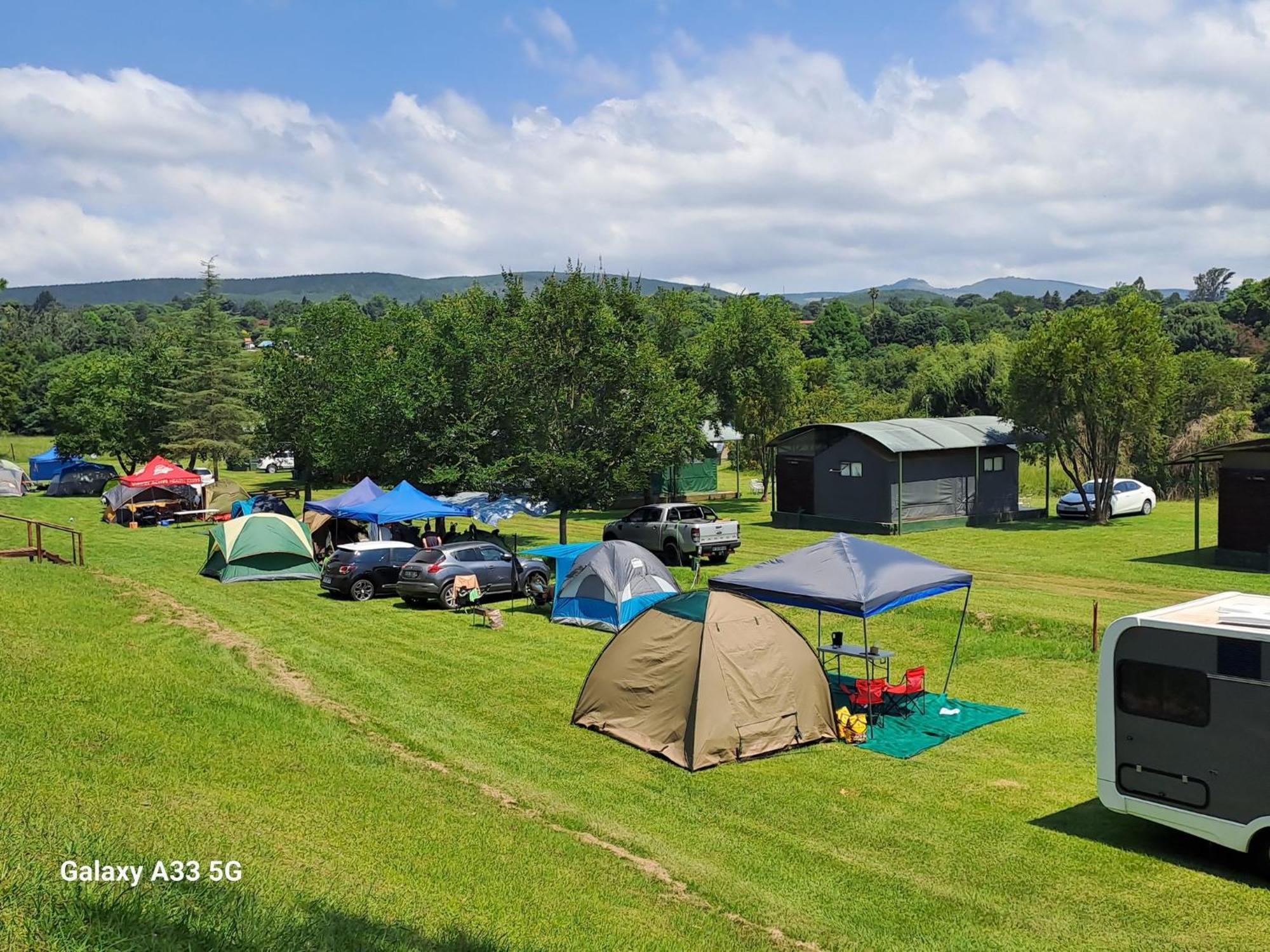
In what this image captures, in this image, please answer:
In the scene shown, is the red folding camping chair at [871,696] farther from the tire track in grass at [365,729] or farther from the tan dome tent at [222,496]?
the tan dome tent at [222,496]

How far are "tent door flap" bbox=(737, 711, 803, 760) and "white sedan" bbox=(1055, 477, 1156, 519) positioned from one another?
2957 centimetres

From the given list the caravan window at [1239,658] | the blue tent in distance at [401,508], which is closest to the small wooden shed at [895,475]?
the blue tent in distance at [401,508]

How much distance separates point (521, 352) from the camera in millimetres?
29453

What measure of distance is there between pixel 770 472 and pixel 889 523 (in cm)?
1134

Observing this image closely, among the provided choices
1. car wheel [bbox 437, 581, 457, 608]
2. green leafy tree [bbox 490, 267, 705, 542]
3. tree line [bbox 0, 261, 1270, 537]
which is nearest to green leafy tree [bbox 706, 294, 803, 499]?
tree line [bbox 0, 261, 1270, 537]

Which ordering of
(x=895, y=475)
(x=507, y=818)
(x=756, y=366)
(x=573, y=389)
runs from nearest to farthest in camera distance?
1. (x=507, y=818)
2. (x=573, y=389)
3. (x=895, y=475)
4. (x=756, y=366)

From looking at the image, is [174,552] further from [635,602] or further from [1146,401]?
[1146,401]

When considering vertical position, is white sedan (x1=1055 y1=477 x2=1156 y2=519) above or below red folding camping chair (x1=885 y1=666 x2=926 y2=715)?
above

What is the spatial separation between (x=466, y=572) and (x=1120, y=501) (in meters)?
27.3

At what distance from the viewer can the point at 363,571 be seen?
23.8m

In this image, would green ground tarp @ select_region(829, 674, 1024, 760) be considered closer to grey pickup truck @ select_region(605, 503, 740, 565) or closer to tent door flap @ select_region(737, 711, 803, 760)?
tent door flap @ select_region(737, 711, 803, 760)

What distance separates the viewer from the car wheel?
22.3m

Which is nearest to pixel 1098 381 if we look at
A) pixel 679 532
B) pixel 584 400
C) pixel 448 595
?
pixel 679 532

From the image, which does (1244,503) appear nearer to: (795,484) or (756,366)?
(795,484)
